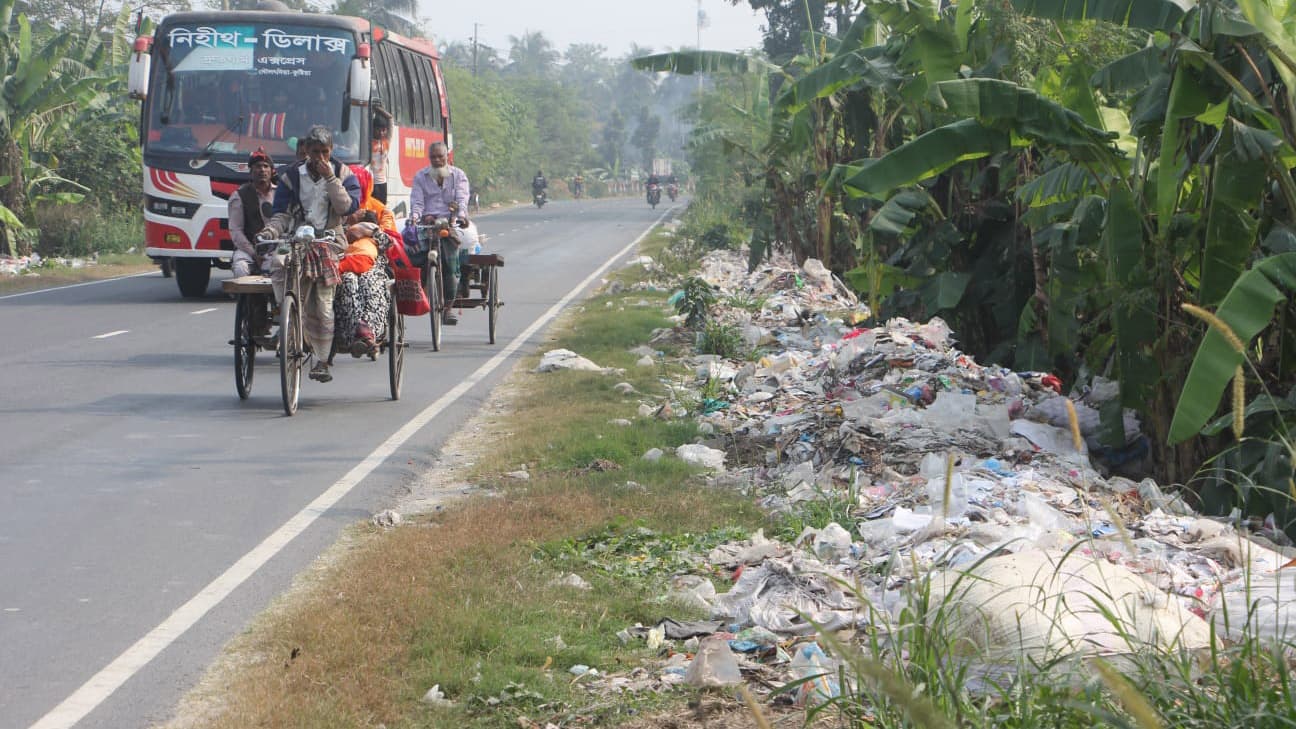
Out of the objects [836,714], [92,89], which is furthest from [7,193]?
[836,714]

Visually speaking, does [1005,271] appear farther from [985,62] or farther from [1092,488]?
[1092,488]

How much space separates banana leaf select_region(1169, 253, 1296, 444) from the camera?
6535mm

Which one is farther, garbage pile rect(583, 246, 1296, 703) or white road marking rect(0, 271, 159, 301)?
white road marking rect(0, 271, 159, 301)

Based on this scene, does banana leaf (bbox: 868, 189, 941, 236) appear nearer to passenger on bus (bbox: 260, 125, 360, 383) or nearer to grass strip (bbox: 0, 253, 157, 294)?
passenger on bus (bbox: 260, 125, 360, 383)

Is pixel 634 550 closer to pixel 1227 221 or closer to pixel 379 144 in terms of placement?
pixel 1227 221

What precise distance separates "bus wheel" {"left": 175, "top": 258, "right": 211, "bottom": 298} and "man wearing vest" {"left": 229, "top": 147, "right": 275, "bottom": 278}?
9341 mm

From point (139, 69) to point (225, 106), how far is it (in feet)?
3.86

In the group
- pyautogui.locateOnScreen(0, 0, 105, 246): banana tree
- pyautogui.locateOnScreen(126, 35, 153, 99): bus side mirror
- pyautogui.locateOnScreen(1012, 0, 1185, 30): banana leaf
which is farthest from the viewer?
pyautogui.locateOnScreen(0, 0, 105, 246): banana tree

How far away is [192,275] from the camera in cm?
2125

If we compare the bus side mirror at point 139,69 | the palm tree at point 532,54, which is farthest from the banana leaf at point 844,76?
the palm tree at point 532,54

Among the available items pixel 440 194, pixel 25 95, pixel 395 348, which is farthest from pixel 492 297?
pixel 25 95

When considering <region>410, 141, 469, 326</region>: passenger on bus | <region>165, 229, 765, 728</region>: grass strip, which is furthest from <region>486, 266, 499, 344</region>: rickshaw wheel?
<region>165, 229, 765, 728</region>: grass strip

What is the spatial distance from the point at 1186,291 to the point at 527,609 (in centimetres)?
475

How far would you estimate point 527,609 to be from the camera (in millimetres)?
5992
